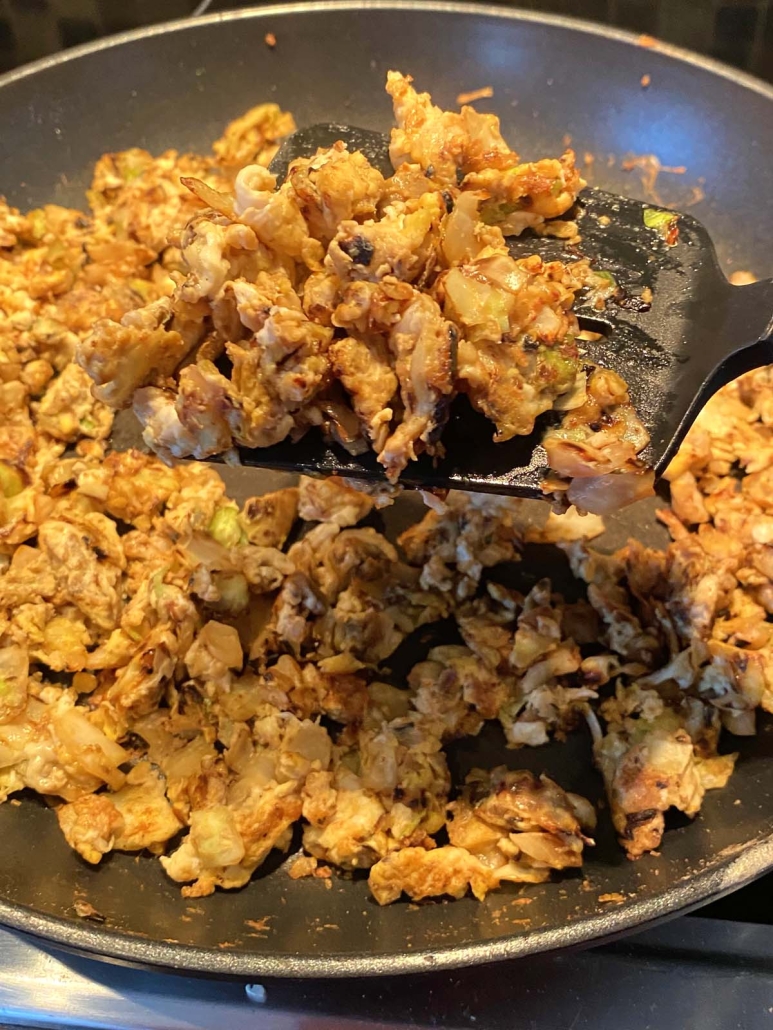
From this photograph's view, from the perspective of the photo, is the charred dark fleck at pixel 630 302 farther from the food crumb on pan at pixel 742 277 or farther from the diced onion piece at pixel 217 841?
the diced onion piece at pixel 217 841

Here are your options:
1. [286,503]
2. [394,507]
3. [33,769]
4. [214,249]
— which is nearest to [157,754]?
[33,769]

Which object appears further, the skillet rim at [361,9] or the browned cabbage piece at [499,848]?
the skillet rim at [361,9]

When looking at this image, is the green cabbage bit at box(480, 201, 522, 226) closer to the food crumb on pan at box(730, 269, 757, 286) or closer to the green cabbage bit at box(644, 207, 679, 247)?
the green cabbage bit at box(644, 207, 679, 247)

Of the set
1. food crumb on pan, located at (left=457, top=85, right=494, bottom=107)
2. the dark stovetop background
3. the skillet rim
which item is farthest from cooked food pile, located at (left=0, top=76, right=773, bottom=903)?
the dark stovetop background

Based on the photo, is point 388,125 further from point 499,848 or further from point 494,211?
point 499,848

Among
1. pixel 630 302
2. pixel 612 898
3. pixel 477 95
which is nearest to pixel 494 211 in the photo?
pixel 630 302

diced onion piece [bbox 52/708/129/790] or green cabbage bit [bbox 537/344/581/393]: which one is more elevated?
green cabbage bit [bbox 537/344/581/393]

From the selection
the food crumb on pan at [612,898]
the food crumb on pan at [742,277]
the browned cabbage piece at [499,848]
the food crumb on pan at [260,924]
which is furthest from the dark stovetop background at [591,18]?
the food crumb on pan at [260,924]
